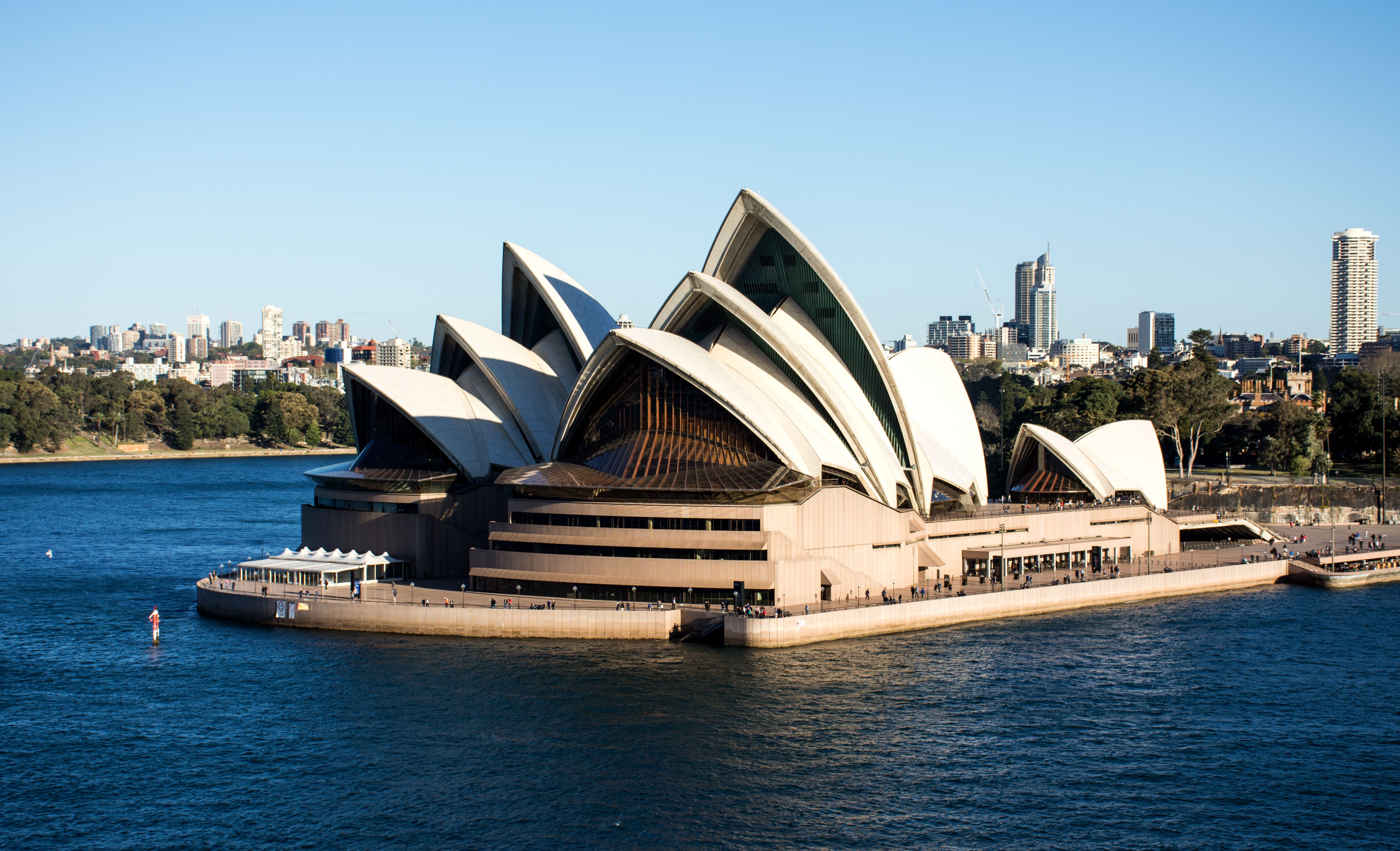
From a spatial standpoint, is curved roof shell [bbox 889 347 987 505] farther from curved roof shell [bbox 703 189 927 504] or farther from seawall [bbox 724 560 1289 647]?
seawall [bbox 724 560 1289 647]

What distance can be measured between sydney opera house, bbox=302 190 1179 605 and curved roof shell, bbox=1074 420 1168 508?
1.93 m

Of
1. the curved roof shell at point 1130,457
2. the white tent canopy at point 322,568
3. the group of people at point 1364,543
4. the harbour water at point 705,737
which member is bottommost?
the harbour water at point 705,737

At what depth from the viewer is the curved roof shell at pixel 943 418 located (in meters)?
74.2

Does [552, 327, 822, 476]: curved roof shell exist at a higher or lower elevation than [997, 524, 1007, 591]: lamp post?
higher

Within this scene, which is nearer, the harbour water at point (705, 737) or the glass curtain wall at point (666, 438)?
the harbour water at point (705, 737)

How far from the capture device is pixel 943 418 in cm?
7794

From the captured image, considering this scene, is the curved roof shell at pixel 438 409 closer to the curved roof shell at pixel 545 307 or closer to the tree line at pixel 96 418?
the curved roof shell at pixel 545 307

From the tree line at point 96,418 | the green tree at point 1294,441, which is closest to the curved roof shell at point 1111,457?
the green tree at point 1294,441

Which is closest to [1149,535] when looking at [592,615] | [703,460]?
[703,460]

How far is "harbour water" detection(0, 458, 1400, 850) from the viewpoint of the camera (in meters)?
34.4

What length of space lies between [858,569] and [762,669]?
41.6ft

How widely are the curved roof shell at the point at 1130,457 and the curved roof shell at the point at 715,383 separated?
31403 millimetres

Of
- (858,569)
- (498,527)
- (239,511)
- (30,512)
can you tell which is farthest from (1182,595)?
(30,512)

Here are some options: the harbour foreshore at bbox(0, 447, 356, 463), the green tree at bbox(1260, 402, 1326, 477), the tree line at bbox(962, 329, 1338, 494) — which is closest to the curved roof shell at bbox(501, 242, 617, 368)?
the tree line at bbox(962, 329, 1338, 494)
